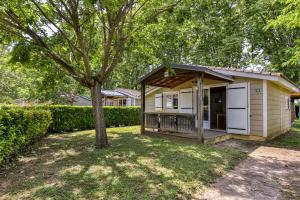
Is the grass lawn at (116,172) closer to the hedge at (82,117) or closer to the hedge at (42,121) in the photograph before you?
the hedge at (42,121)

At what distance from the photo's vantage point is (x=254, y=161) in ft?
17.4

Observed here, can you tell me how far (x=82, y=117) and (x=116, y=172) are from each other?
7.76 meters

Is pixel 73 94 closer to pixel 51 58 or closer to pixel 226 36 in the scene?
pixel 51 58

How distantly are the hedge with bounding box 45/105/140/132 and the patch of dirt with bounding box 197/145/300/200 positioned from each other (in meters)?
8.52

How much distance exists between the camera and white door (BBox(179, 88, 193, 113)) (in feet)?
33.8

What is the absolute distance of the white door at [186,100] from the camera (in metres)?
10.3

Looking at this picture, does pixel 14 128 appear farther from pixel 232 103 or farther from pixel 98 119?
pixel 232 103

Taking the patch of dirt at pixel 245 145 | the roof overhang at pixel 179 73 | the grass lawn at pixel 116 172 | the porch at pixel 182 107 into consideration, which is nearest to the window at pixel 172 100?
the porch at pixel 182 107

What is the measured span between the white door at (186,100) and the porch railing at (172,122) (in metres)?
2.30

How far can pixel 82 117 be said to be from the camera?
1131 centimetres

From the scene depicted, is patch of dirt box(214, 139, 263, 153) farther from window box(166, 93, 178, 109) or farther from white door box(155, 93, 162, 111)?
white door box(155, 93, 162, 111)

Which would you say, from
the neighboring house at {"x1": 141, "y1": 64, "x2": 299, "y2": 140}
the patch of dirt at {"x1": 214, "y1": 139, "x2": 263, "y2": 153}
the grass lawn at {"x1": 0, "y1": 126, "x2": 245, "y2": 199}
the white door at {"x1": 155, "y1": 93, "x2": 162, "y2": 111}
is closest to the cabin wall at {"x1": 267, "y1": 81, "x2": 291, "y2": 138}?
the neighboring house at {"x1": 141, "y1": 64, "x2": 299, "y2": 140}

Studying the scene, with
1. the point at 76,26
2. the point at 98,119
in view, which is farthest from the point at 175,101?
the point at 76,26

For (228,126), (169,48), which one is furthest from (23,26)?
(228,126)
